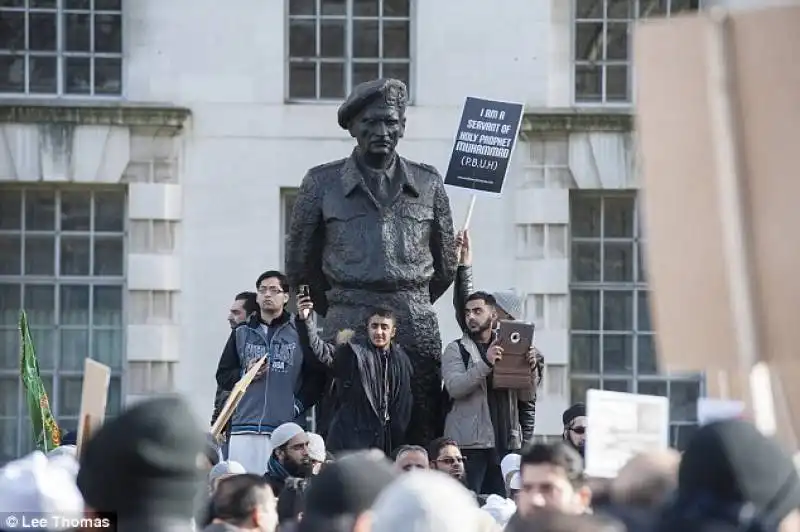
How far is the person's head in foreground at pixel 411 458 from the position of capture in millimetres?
9898

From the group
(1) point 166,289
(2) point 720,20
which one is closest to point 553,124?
(1) point 166,289

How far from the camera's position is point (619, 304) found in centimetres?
2095

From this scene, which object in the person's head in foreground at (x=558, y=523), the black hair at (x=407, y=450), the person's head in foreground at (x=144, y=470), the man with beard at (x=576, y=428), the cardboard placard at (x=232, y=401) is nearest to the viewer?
the person's head in foreground at (x=558, y=523)

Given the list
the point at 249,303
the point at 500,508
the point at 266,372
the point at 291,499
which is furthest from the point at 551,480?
the point at 249,303

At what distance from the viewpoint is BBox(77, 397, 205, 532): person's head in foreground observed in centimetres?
506

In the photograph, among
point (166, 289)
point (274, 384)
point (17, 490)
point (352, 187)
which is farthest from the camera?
point (166, 289)

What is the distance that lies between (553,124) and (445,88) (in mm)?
1050

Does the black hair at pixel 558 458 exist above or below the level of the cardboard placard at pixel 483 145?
below

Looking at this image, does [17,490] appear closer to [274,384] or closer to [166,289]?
[274,384]

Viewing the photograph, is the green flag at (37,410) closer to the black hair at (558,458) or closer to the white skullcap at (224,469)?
the white skullcap at (224,469)

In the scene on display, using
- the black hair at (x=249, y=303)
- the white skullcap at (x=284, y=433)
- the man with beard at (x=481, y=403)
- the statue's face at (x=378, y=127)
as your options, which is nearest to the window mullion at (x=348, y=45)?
the black hair at (x=249, y=303)

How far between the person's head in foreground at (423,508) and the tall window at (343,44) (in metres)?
15.6

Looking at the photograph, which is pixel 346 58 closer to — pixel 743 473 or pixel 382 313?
pixel 382 313

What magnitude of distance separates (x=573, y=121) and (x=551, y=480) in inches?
561
